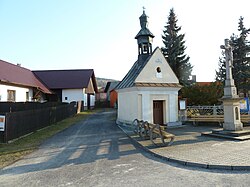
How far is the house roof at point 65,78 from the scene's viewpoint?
1449 inches

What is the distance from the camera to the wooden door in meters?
16.4

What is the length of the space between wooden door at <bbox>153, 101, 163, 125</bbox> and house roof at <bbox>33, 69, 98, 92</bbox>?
22374mm

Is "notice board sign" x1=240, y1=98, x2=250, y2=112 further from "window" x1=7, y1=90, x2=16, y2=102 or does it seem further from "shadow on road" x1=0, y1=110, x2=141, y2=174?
"window" x1=7, y1=90, x2=16, y2=102

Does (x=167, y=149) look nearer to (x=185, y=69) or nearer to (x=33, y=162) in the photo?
(x=33, y=162)

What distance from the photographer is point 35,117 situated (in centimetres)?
1490

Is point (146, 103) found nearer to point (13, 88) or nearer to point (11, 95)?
point (13, 88)

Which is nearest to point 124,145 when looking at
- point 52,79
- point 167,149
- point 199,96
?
point 167,149

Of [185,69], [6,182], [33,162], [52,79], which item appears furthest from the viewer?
[52,79]

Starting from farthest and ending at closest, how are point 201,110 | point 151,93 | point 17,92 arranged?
1. point 17,92
2. point 201,110
3. point 151,93

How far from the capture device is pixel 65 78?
39.3 m

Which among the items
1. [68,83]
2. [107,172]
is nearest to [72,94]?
[68,83]

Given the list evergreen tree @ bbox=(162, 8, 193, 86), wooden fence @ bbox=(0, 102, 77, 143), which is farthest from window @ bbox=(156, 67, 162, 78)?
evergreen tree @ bbox=(162, 8, 193, 86)

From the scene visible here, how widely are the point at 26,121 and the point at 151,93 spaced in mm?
8997

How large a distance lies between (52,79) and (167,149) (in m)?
34.4
